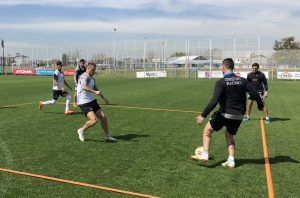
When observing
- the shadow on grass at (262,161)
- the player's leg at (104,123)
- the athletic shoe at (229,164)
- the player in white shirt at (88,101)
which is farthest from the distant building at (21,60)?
the athletic shoe at (229,164)

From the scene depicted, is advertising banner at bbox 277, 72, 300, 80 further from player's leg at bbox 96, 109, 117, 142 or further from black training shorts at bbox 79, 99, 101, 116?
black training shorts at bbox 79, 99, 101, 116

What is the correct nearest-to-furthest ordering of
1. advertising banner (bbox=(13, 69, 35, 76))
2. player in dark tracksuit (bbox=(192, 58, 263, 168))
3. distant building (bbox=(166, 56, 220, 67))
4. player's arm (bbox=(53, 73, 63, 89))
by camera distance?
player in dark tracksuit (bbox=(192, 58, 263, 168))
player's arm (bbox=(53, 73, 63, 89))
distant building (bbox=(166, 56, 220, 67))
advertising banner (bbox=(13, 69, 35, 76))

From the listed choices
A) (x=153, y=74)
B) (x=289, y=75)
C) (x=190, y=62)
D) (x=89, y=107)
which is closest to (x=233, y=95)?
(x=89, y=107)

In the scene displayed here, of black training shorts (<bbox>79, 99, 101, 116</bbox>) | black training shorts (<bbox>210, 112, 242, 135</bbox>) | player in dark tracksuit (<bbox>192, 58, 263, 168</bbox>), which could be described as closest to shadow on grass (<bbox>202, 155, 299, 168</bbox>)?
player in dark tracksuit (<bbox>192, 58, 263, 168</bbox>)

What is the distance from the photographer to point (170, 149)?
8898 mm

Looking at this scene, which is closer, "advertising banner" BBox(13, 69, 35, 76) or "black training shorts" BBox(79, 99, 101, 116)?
"black training shorts" BBox(79, 99, 101, 116)

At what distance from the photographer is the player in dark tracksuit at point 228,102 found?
23.4 feet

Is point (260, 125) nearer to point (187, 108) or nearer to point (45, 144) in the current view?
point (187, 108)

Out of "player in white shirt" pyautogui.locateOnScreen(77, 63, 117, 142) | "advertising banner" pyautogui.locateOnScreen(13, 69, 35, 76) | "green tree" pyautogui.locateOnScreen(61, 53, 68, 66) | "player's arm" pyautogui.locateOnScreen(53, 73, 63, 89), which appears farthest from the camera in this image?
"green tree" pyautogui.locateOnScreen(61, 53, 68, 66)

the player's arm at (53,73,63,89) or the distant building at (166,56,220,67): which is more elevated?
the distant building at (166,56,220,67)

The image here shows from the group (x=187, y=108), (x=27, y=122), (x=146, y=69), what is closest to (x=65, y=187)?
(x=27, y=122)

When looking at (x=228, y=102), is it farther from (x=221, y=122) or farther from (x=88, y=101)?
(x=88, y=101)

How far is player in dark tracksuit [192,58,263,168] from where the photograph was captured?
281 inches

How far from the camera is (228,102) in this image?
7273mm
